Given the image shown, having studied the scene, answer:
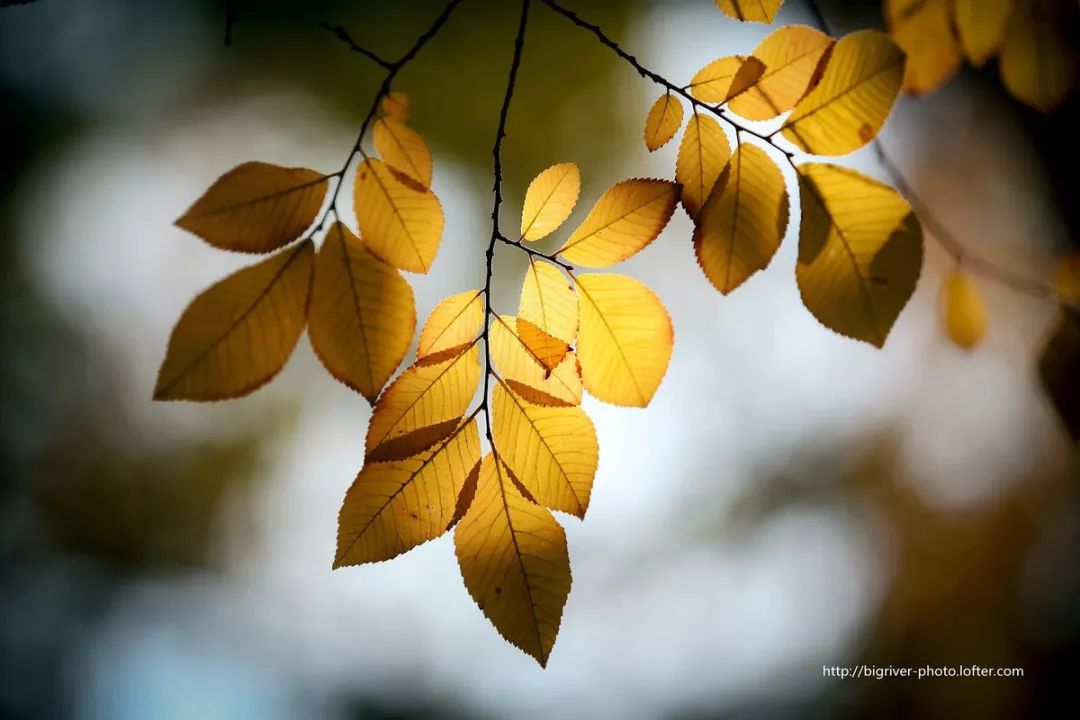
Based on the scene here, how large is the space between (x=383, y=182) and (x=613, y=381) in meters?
0.29

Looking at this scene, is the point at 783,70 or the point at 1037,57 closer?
Result: the point at 783,70

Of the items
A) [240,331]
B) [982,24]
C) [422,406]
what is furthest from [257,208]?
[982,24]

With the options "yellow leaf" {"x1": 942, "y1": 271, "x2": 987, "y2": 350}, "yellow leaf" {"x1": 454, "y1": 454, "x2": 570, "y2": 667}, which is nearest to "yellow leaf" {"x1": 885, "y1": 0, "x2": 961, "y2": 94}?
"yellow leaf" {"x1": 942, "y1": 271, "x2": 987, "y2": 350}

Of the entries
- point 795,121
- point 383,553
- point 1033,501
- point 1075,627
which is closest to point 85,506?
point 383,553

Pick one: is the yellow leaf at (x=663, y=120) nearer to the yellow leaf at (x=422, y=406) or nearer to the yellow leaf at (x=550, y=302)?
the yellow leaf at (x=550, y=302)

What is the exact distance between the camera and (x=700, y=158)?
22.0 inches

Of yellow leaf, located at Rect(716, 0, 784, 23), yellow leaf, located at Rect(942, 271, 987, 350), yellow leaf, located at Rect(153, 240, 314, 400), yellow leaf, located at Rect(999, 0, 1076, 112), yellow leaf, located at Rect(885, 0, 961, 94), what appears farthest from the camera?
yellow leaf, located at Rect(942, 271, 987, 350)

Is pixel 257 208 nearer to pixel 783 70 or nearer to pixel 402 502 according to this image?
pixel 402 502

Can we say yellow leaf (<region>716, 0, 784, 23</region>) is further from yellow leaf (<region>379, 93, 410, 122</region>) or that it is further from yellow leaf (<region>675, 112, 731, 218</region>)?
yellow leaf (<region>379, 93, 410, 122</region>)

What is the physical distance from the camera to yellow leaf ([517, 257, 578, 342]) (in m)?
0.60

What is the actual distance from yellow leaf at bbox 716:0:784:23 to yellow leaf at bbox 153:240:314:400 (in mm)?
459

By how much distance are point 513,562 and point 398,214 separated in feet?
1.12

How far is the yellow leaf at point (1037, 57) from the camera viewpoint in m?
0.70

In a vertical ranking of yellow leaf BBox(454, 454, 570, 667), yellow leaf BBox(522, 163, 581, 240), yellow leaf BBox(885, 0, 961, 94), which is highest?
yellow leaf BBox(885, 0, 961, 94)
